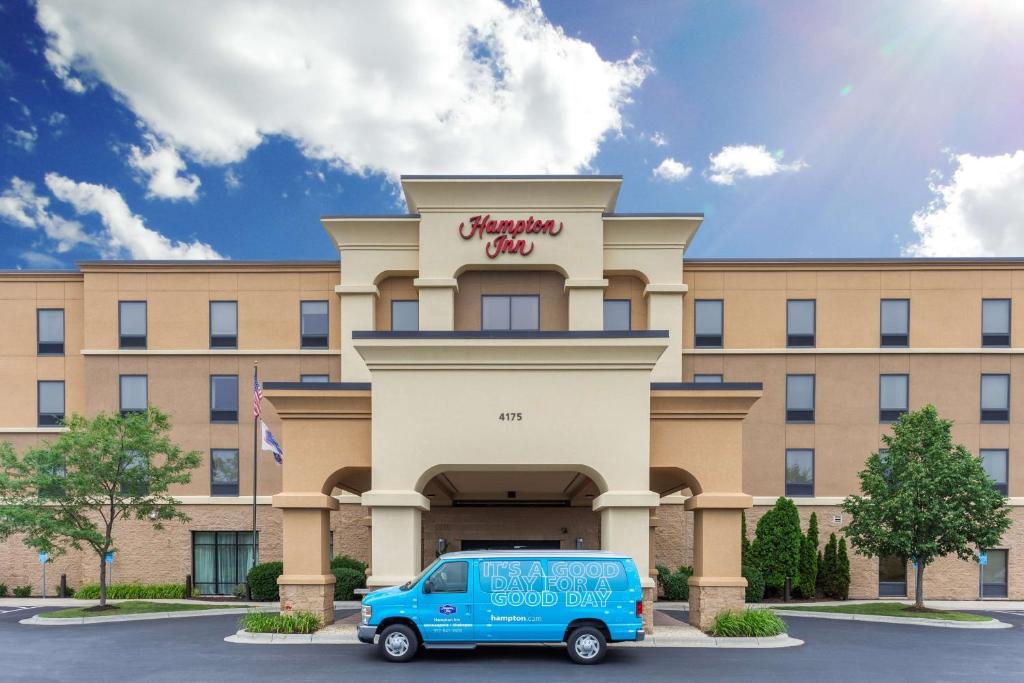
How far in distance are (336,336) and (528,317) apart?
8539 millimetres

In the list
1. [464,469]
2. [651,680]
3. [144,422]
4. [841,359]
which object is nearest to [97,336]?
[144,422]

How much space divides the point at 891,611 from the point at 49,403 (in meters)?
35.6

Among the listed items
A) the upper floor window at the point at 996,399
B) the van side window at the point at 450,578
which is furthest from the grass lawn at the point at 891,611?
the van side window at the point at 450,578

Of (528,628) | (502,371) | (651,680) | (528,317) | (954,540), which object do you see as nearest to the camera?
(651,680)

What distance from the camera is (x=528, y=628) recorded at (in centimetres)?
1554

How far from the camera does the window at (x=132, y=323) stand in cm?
3152

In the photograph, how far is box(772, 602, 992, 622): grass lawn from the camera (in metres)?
24.1

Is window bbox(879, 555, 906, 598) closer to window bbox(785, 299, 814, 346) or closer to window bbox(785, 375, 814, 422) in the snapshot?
window bbox(785, 375, 814, 422)

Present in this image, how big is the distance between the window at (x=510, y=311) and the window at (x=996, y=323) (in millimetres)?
19379

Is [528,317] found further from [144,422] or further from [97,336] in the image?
[97,336]

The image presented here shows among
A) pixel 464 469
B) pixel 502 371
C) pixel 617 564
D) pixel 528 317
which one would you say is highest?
pixel 528 317

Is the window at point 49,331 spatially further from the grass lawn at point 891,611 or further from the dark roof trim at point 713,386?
the grass lawn at point 891,611

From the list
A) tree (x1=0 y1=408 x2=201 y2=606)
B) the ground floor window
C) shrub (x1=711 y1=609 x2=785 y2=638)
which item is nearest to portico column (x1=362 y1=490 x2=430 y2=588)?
shrub (x1=711 y1=609 x2=785 y2=638)

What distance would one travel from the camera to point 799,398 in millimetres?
30969
